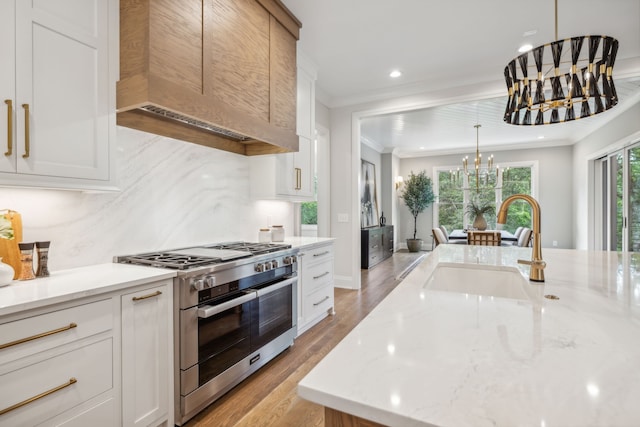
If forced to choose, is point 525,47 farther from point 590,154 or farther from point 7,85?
point 590,154

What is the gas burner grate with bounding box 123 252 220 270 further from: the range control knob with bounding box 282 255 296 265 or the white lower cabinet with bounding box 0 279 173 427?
the range control knob with bounding box 282 255 296 265

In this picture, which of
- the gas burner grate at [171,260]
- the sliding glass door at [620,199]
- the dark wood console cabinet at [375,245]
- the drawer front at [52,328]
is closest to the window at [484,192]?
the sliding glass door at [620,199]

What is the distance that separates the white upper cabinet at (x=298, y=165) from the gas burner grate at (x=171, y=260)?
116 cm

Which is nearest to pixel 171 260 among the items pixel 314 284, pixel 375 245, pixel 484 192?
pixel 314 284

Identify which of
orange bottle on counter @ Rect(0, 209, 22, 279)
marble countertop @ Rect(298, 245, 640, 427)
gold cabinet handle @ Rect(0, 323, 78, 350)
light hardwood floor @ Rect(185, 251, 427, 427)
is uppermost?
orange bottle on counter @ Rect(0, 209, 22, 279)

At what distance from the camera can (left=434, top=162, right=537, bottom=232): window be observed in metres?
7.95

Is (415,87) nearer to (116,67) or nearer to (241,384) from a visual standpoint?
(116,67)

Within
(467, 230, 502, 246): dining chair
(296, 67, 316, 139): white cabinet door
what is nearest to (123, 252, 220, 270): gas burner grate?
(296, 67, 316, 139): white cabinet door

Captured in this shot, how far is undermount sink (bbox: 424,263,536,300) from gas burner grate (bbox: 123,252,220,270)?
1252 mm

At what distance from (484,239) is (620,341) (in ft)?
13.3

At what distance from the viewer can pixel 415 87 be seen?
4.16 m

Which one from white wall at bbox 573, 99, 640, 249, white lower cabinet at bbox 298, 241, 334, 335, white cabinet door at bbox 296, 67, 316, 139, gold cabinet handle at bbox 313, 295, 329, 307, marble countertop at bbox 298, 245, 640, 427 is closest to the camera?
marble countertop at bbox 298, 245, 640, 427

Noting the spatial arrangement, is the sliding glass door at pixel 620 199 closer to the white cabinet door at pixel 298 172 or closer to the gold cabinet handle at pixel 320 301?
the gold cabinet handle at pixel 320 301

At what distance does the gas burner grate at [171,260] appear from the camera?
170 centimetres
